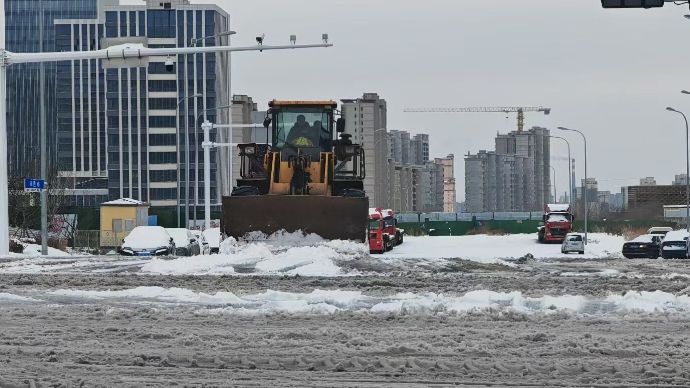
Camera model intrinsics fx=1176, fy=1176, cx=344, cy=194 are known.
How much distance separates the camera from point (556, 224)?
7438 centimetres

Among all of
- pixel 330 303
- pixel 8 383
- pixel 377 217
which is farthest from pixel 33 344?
pixel 377 217

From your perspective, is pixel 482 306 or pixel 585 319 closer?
pixel 585 319

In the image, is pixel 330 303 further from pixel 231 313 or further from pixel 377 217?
pixel 377 217

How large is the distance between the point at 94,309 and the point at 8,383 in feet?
20.3

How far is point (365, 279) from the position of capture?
67.2 ft

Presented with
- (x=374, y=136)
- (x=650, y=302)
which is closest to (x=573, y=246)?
(x=650, y=302)

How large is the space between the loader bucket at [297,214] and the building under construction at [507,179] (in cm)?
16689

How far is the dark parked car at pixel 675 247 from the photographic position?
4081cm

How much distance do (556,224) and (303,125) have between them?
4499 centimetres

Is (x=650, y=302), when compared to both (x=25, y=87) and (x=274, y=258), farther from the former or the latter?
(x=25, y=87)

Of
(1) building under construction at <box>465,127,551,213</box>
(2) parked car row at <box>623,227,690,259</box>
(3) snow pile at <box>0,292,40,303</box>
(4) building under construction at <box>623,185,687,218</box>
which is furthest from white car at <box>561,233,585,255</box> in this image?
(1) building under construction at <box>465,127,551,213</box>

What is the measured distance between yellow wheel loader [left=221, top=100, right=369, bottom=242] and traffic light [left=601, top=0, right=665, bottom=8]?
10.0m

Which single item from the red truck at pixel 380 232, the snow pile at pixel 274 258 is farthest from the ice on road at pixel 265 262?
the red truck at pixel 380 232

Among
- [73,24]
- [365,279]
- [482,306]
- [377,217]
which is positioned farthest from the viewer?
[73,24]
